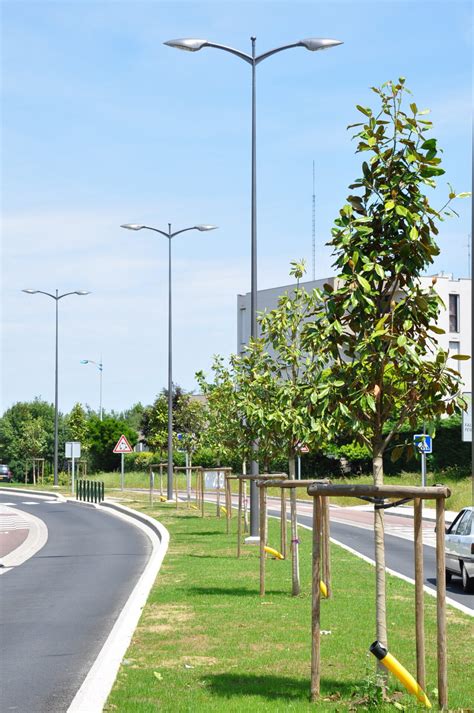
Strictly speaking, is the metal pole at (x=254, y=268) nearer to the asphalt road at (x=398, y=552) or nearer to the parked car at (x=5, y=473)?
the asphalt road at (x=398, y=552)

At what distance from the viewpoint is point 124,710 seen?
26.8 feet

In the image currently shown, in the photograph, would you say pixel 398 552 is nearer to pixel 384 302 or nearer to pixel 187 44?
Result: pixel 187 44

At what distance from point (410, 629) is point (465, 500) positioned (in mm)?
31518

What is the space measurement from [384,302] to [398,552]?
16497 mm

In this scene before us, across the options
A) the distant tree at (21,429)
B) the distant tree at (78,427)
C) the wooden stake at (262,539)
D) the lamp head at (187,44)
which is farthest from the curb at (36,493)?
the wooden stake at (262,539)

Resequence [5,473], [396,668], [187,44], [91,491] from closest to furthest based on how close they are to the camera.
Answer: [396,668], [187,44], [91,491], [5,473]

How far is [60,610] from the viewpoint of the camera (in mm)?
15234

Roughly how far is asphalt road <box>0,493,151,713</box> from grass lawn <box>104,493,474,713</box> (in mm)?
573

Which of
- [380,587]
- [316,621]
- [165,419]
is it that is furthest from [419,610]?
[165,419]

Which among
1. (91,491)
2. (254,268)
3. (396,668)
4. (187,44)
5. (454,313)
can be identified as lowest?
(91,491)

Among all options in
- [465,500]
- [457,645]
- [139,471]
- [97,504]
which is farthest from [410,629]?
[139,471]

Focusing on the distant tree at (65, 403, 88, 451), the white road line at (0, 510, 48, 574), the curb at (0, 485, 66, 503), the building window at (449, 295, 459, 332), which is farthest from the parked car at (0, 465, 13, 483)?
the white road line at (0, 510, 48, 574)

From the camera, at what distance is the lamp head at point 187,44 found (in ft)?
75.1

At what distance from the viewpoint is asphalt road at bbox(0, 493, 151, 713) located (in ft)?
32.4
